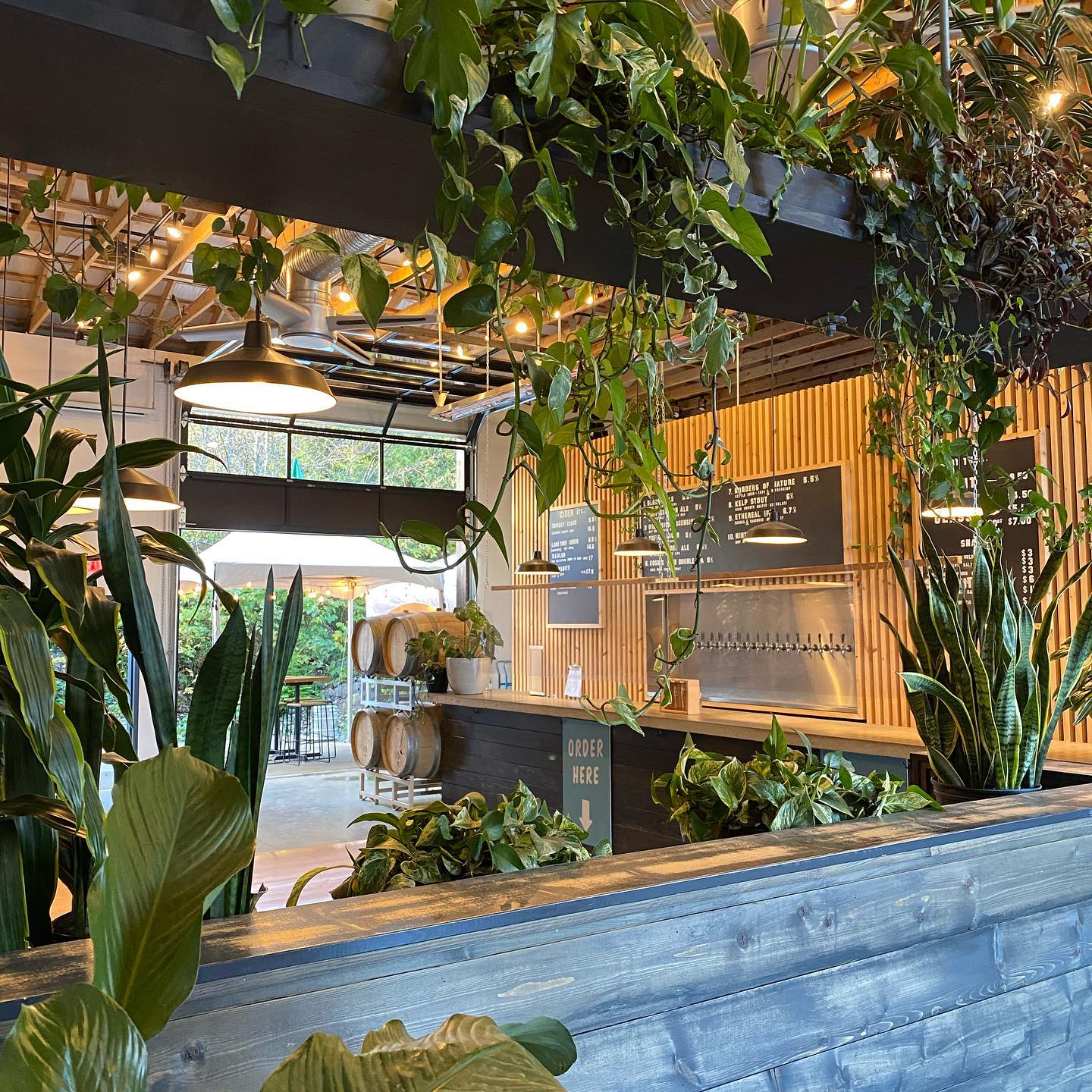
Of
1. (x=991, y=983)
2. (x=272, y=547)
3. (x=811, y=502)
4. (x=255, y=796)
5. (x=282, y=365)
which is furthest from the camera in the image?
(x=272, y=547)

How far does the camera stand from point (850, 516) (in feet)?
23.1

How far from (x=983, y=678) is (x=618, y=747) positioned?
442cm

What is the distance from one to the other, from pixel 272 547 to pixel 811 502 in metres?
6.33

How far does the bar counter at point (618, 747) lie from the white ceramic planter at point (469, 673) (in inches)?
3.5

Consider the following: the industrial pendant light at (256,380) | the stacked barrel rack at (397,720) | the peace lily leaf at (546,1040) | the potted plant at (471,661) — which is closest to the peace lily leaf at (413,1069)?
the peace lily leaf at (546,1040)

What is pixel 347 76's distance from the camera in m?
0.90

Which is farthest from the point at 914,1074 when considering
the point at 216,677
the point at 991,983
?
the point at 216,677

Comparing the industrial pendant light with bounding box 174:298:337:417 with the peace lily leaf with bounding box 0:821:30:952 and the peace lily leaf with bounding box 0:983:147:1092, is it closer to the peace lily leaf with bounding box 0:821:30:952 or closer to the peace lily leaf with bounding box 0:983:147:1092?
the peace lily leaf with bounding box 0:821:30:952

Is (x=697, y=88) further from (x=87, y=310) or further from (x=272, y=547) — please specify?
(x=272, y=547)

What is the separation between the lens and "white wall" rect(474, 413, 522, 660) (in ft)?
36.3

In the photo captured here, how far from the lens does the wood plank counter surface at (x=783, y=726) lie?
14.9 ft

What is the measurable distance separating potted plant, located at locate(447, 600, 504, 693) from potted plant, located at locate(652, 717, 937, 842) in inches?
229

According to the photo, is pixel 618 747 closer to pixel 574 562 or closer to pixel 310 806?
pixel 574 562

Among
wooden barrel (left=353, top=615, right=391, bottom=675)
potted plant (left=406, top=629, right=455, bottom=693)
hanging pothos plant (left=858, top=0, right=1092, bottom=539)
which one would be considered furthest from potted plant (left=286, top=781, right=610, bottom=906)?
wooden barrel (left=353, top=615, right=391, bottom=675)
